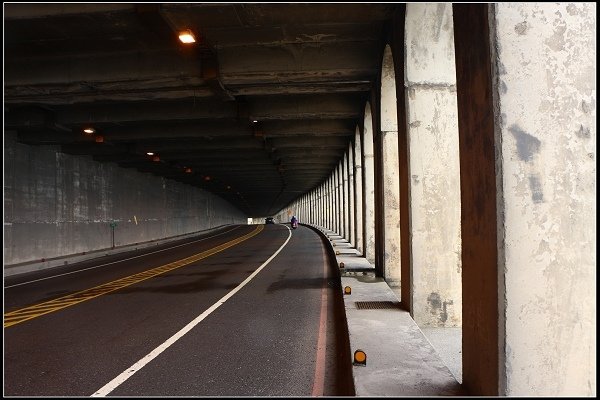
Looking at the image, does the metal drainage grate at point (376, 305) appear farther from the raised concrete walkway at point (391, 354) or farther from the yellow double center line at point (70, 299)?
the yellow double center line at point (70, 299)

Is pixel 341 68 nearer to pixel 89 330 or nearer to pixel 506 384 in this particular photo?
pixel 89 330

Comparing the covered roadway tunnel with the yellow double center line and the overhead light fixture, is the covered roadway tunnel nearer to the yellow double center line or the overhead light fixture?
the overhead light fixture

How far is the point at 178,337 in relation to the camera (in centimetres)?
740

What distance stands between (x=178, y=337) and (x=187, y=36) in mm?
6123

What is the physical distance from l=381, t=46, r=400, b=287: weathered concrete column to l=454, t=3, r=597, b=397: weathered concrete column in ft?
24.2

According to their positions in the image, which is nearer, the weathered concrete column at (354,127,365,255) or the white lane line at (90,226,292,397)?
the white lane line at (90,226,292,397)

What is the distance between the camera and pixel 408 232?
7652 mm

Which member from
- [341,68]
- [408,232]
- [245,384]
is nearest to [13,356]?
[245,384]

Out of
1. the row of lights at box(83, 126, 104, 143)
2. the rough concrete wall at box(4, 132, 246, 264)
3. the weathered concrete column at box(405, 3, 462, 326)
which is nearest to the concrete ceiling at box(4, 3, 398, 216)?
the row of lights at box(83, 126, 104, 143)

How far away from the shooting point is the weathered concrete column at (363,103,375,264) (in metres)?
16.6

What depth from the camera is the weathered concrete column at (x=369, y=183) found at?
54.6 ft

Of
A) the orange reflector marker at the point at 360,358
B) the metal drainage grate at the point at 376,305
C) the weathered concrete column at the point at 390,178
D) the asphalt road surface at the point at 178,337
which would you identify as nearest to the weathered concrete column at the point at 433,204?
the metal drainage grate at the point at 376,305

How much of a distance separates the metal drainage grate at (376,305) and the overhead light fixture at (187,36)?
6564 millimetres

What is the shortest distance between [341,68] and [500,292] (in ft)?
29.5
